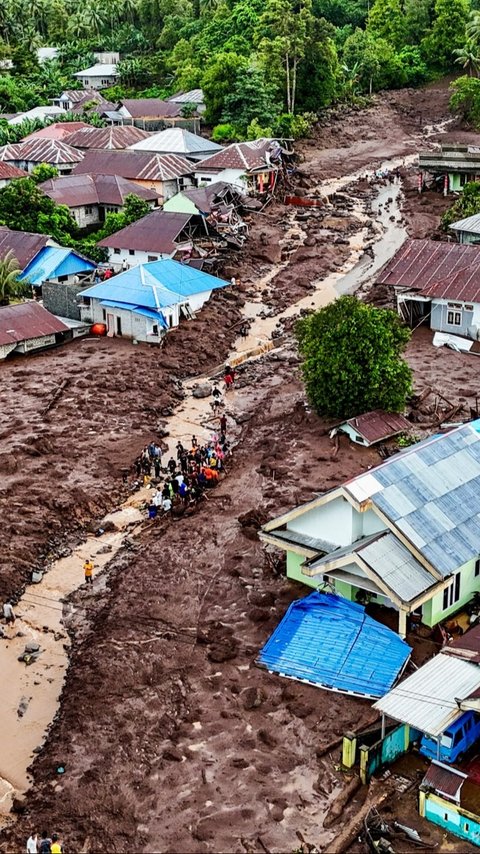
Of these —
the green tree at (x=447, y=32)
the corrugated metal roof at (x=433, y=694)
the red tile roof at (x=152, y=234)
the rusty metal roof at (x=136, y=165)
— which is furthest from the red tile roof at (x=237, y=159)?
the corrugated metal roof at (x=433, y=694)

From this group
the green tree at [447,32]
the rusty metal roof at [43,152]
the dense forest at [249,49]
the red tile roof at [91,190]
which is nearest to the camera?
the red tile roof at [91,190]

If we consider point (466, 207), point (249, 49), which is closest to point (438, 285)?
point (466, 207)

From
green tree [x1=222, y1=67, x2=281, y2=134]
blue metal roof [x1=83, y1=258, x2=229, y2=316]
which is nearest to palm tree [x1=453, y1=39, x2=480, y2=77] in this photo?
green tree [x1=222, y1=67, x2=281, y2=134]

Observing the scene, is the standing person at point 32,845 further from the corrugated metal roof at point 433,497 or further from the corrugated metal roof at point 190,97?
the corrugated metal roof at point 190,97

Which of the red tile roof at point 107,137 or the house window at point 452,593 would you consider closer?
the house window at point 452,593

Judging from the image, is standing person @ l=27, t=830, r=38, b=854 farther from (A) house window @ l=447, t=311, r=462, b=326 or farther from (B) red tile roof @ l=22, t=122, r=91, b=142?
(B) red tile roof @ l=22, t=122, r=91, b=142

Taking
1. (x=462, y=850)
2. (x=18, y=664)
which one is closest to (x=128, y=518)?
(x=18, y=664)
